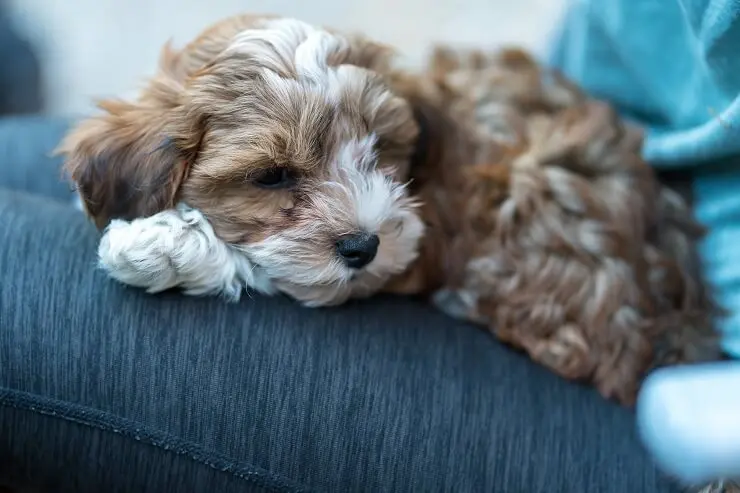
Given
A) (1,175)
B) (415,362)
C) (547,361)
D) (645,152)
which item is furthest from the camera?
(1,175)

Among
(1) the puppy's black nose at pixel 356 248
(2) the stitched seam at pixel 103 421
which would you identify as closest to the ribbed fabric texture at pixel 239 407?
(2) the stitched seam at pixel 103 421

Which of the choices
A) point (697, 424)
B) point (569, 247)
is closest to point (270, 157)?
point (569, 247)

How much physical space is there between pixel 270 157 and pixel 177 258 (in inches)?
8.5

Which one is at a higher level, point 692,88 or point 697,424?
point 692,88

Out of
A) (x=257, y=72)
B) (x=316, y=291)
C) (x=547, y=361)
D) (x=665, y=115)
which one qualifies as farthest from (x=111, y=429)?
(x=665, y=115)

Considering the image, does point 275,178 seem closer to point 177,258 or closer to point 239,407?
point 177,258

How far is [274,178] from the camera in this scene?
1211 millimetres

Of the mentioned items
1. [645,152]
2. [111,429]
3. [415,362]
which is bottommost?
[111,429]

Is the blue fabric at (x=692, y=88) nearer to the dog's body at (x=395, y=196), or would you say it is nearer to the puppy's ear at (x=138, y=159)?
the dog's body at (x=395, y=196)

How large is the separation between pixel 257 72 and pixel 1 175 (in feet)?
2.66

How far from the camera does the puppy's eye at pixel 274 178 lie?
119cm

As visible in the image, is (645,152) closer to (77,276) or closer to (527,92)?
(527,92)

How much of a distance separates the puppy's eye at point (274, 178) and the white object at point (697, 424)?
649mm

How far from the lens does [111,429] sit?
1.13 metres
